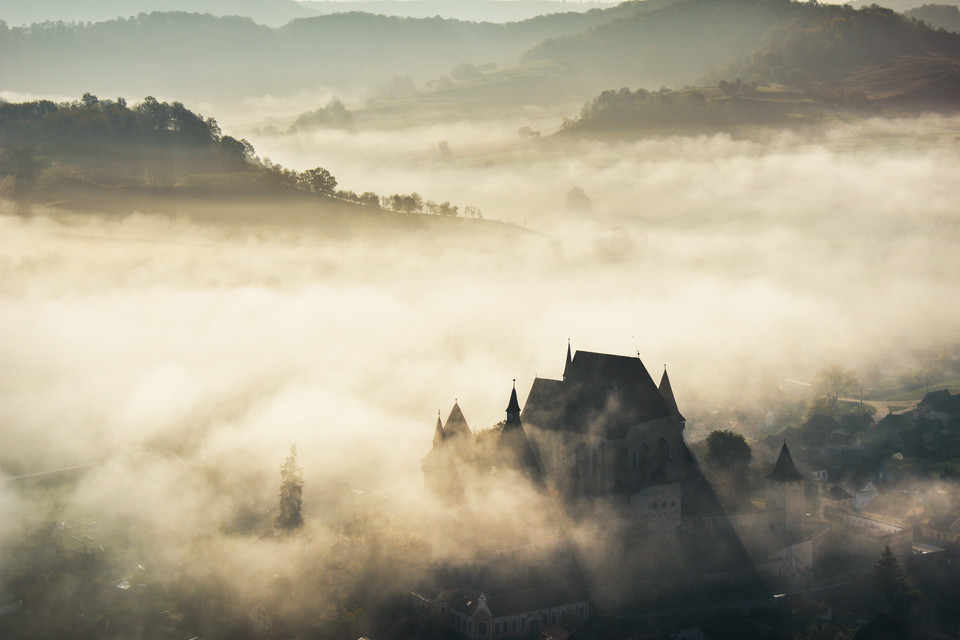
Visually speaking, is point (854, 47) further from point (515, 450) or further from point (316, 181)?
point (515, 450)

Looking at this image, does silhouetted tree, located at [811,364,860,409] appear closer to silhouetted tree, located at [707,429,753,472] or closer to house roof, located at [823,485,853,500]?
house roof, located at [823,485,853,500]

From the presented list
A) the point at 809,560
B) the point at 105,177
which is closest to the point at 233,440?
the point at 105,177

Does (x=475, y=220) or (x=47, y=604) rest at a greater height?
(x=475, y=220)

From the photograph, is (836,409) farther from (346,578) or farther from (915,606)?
(346,578)

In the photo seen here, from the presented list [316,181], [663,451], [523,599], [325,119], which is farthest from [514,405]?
[325,119]

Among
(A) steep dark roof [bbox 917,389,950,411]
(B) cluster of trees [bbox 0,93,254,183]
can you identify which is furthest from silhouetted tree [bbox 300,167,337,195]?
(A) steep dark roof [bbox 917,389,950,411]

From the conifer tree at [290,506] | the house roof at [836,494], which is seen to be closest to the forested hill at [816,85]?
the house roof at [836,494]
